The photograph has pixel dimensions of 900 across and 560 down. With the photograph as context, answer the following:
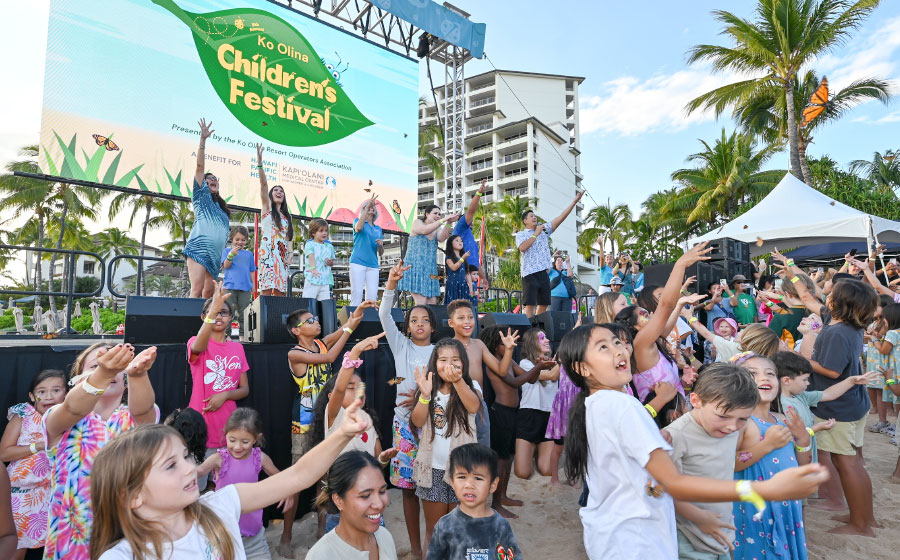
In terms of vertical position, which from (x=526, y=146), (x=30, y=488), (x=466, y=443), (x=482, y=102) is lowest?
(x=30, y=488)

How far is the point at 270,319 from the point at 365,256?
228cm

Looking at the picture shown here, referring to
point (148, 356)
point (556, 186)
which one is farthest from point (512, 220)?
point (148, 356)

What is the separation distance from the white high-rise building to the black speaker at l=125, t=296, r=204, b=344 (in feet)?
133

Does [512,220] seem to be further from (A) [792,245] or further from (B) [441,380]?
(B) [441,380]

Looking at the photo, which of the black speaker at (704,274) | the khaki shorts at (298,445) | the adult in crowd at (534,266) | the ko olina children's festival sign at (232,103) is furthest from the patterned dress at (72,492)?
A: the ko olina children's festival sign at (232,103)

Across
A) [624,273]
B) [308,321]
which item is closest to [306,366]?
[308,321]

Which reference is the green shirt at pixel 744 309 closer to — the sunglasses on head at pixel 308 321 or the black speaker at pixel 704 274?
the black speaker at pixel 704 274

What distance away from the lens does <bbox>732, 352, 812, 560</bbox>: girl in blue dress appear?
225cm

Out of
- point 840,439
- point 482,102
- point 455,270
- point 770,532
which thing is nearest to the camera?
point 770,532

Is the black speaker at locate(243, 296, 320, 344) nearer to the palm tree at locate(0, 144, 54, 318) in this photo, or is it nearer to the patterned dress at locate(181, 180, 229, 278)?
the patterned dress at locate(181, 180, 229, 278)

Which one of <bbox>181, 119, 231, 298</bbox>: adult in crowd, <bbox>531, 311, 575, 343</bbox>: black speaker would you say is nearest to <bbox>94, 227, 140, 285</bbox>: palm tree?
<bbox>181, 119, 231, 298</bbox>: adult in crowd

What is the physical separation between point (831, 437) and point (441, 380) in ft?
8.72

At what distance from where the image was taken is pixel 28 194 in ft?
74.5

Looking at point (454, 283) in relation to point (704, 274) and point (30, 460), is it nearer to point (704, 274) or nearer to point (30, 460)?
point (704, 274)
